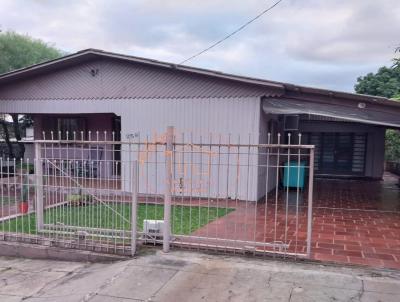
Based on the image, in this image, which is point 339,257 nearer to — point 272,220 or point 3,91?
point 272,220

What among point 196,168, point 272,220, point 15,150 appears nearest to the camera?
point 272,220

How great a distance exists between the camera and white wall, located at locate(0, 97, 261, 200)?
31.7ft

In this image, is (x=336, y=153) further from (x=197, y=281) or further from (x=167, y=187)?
(x=197, y=281)

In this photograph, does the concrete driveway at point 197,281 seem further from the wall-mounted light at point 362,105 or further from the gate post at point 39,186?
the wall-mounted light at point 362,105

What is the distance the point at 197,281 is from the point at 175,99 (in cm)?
656

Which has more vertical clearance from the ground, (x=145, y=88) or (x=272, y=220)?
(x=145, y=88)

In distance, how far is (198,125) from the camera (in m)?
10.2

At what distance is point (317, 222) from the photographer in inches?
302

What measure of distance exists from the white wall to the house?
26 millimetres

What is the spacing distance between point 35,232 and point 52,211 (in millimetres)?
812

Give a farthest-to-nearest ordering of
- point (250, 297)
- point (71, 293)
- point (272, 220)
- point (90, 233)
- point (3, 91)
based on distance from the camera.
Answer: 1. point (3, 91)
2. point (272, 220)
3. point (90, 233)
4. point (71, 293)
5. point (250, 297)

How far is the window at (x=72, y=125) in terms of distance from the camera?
46.1 feet

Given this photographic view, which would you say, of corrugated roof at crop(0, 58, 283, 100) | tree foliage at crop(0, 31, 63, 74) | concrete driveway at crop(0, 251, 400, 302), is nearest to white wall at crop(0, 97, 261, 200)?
corrugated roof at crop(0, 58, 283, 100)

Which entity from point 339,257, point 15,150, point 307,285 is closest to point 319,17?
point 339,257
